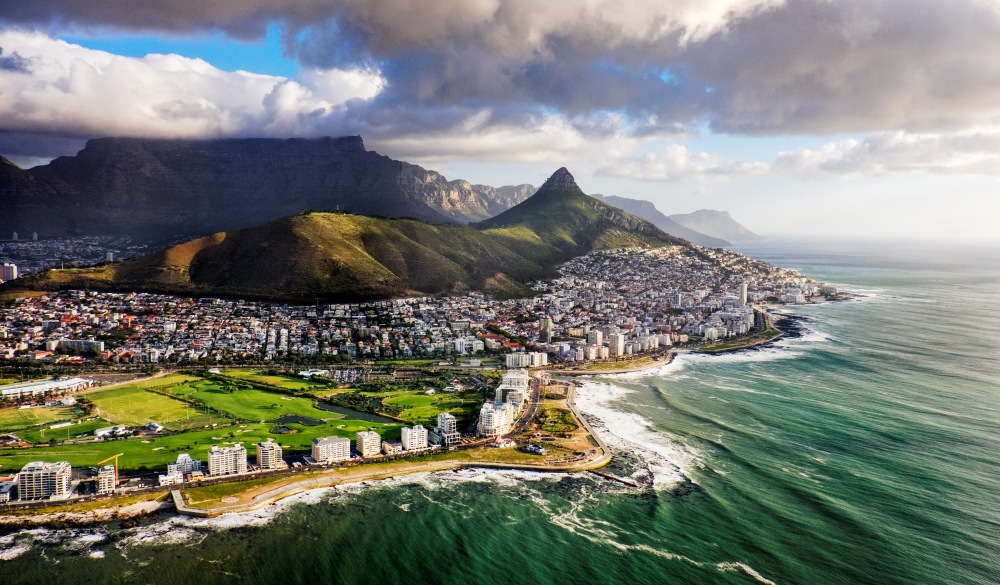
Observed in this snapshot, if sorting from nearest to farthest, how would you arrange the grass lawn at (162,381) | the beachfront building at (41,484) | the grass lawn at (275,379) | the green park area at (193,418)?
the beachfront building at (41,484) → the green park area at (193,418) → the grass lawn at (162,381) → the grass lawn at (275,379)

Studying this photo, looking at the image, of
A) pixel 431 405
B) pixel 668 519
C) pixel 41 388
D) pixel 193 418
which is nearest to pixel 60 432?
pixel 193 418

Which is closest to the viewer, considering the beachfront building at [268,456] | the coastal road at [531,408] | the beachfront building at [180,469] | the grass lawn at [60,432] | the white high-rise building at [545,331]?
the beachfront building at [180,469]

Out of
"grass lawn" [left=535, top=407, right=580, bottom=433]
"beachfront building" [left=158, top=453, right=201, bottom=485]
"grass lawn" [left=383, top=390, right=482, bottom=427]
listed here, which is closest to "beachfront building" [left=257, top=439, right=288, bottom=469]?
"beachfront building" [left=158, top=453, right=201, bottom=485]

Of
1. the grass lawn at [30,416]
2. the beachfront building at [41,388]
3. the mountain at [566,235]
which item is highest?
the mountain at [566,235]

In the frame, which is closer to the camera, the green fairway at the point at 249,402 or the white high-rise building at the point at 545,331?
the green fairway at the point at 249,402

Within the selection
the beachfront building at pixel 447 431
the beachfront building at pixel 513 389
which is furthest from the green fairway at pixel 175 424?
the beachfront building at pixel 513 389

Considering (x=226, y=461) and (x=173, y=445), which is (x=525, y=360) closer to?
(x=226, y=461)

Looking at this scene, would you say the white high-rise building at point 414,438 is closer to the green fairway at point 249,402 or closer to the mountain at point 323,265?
the green fairway at point 249,402

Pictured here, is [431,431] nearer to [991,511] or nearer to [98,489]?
[98,489]
